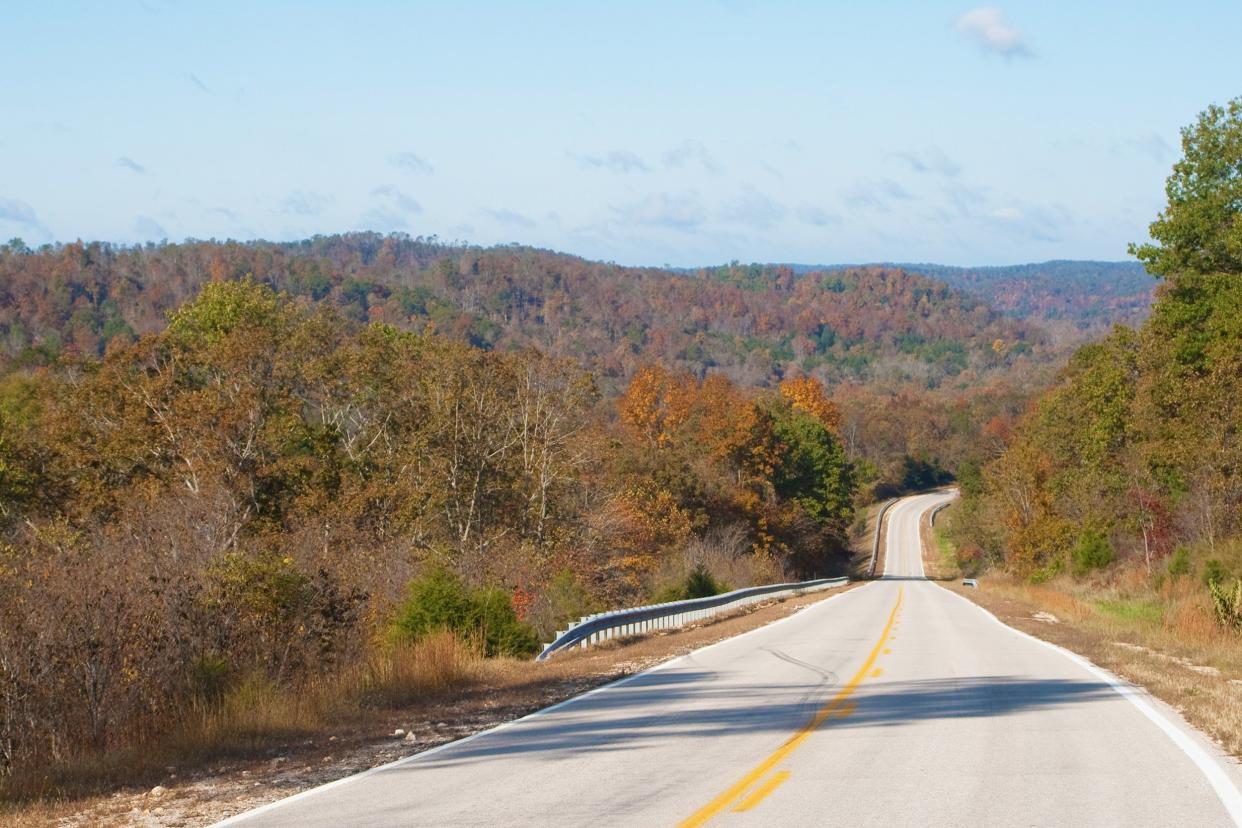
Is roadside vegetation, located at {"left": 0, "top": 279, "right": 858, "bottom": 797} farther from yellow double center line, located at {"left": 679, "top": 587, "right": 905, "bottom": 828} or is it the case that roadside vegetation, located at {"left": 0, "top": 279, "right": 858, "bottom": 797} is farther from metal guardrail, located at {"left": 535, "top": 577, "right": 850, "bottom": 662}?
yellow double center line, located at {"left": 679, "top": 587, "right": 905, "bottom": 828}

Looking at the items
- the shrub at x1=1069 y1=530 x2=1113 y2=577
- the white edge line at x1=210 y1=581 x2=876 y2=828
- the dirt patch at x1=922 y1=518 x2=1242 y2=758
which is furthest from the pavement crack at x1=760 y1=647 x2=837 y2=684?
the shrub at x1=1069 y1=530 x2=1113 y2=577

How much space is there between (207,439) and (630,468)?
34.1m

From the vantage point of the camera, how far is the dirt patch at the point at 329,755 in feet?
30.1

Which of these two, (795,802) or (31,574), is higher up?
(31,574)

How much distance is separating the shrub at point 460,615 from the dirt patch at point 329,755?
80 centimetres

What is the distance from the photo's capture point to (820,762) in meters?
10.5

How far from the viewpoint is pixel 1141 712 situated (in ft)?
44.6

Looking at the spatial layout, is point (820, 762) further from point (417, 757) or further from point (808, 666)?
point (808, 666)

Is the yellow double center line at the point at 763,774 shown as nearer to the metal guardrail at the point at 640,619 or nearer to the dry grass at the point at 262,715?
the dry grass at the point at 262,715

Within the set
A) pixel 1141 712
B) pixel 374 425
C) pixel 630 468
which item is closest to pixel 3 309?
pixel 630 468

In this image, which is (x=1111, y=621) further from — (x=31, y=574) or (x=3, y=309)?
(x=3, y=309)

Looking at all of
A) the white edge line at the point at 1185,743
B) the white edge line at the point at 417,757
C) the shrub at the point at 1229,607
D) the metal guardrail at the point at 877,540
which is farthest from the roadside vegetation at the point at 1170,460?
the metal guardrail at the point at 877,540

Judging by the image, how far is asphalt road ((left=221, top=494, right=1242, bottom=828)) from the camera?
848cm

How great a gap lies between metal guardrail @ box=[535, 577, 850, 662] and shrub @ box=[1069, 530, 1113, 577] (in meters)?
18.5
